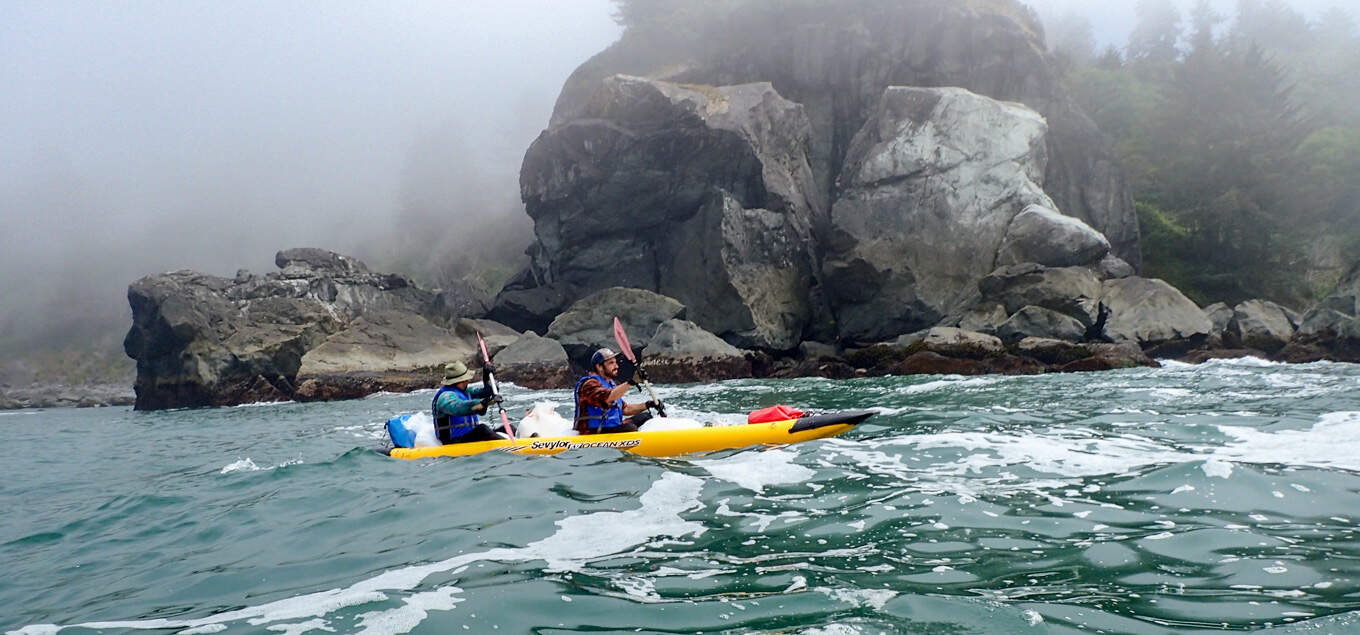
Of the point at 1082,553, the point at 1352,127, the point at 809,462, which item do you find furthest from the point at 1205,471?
the point at 1352,127

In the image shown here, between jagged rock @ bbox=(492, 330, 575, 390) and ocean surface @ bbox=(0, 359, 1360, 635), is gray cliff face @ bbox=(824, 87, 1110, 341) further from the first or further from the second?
ocean surface @ bbox=(0, 359, 1360, 635)

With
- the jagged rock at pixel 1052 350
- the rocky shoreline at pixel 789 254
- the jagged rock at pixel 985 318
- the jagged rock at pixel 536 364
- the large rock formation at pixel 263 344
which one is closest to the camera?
the jagged rock at pixel 1052 350

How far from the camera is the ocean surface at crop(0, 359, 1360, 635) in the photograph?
10.9 feet

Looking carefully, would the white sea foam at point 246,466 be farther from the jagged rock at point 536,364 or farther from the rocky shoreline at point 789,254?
the jagged rock at point 536,364

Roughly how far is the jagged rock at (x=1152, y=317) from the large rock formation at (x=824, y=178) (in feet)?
8.35

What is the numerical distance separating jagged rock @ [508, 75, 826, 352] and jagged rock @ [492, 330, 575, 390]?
587 cm

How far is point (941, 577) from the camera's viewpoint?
145 inches

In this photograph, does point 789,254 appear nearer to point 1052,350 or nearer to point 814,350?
point 814,350

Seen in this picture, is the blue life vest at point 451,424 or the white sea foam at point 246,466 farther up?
the blue life vest at point 451,424

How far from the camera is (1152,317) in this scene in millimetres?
22188

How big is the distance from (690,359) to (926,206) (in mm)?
11072

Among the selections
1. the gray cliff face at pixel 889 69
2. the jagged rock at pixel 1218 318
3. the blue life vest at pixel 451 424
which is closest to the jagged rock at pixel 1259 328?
the jagged rock at pixel 1218 318

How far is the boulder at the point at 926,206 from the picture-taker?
27734 millimetres

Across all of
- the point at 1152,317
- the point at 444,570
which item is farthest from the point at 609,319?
the point at 444,570
